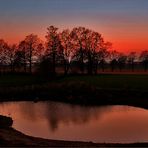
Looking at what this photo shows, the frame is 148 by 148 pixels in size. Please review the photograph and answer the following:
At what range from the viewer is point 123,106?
48969 mm

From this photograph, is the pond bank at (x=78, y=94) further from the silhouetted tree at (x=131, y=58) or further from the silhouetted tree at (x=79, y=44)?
the silhouetted tree at (x=131, y=58)

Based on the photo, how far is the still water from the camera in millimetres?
30244

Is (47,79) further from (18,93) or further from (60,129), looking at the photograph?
(60,129)

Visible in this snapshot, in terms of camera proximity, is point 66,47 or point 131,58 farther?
point 131,58

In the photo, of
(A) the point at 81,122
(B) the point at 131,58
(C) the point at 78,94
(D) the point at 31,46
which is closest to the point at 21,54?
(D) the point at 31,46

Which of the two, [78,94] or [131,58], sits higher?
[131,58]

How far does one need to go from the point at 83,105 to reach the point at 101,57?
51.6 m

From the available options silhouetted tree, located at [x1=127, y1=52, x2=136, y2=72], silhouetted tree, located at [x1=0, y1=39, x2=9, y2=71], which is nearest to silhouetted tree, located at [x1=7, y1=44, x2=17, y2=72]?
silhouetted tree, located at [x1=0, y1=39, x2=9, y2=71]

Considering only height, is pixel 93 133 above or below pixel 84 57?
below

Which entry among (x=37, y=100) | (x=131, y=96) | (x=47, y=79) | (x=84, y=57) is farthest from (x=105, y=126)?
(x=84, y=57)

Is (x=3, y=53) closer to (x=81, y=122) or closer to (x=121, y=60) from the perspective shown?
(x=121, y=60)

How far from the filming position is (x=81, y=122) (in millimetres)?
36969

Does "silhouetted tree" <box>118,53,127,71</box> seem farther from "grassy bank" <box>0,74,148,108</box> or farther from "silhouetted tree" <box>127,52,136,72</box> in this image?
"grassy bank" <box>0,74,148,108</box>

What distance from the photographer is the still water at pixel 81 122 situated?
30.2 meters
